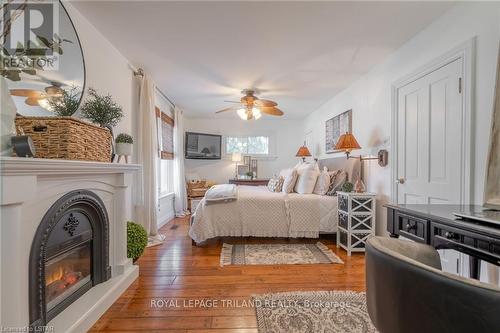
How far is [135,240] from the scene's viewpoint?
7.69ft

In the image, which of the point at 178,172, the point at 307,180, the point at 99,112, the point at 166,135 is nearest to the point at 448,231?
the point at 307,180

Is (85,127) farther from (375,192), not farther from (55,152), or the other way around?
(375,192)

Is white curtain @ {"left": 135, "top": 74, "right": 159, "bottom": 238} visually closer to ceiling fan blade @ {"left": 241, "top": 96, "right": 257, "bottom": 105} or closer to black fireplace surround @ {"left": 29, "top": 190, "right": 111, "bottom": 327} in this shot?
black fireplace surround @ {"left": 29, "top": 190, "right": 111, "bottom": 327}

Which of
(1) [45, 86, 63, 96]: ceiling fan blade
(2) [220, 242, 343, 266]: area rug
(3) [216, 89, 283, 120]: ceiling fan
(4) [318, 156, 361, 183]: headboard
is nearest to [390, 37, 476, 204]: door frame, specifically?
(2) [220, 242, 343, 266]: area rug

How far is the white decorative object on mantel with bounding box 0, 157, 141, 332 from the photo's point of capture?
1.04 meters

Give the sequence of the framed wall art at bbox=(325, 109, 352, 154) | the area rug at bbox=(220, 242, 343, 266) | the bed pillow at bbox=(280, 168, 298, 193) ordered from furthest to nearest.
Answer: the framed wall art at bbox=(325, 109, 352, 154), the bed pillow at bbox=(280, 168, 298, 193), the area rug at bbox=(220, 242, 343, 266)

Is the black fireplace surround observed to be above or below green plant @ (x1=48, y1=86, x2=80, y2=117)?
below

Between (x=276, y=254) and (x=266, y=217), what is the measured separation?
508mm

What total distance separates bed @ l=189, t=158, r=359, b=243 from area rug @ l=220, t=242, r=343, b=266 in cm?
15

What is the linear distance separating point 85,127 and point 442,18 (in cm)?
300

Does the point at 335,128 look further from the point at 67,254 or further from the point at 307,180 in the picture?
the point at 67,254

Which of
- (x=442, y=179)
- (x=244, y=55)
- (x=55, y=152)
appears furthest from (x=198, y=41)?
(x=442, y=179)

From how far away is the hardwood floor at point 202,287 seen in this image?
5.32 feet

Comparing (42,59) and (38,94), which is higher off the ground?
(42,59)
